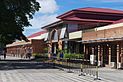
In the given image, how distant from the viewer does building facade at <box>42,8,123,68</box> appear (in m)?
42.4

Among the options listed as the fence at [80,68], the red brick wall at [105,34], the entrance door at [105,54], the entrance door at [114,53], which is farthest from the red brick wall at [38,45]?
the entrance door at [114,53]

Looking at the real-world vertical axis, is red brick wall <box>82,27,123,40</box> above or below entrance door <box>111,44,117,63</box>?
above

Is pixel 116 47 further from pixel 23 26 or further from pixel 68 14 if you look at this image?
pixel 68 14

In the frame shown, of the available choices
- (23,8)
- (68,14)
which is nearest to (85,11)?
(68,14)

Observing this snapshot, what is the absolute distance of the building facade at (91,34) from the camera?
42.4 meters

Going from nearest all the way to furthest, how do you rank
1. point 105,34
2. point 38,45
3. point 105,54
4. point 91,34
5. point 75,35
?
1. point 105,34
2. point 105,54
3. point 91,34
4. point 75,35
5. point 38,45

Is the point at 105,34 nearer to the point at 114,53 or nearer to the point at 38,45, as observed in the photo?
the point at 114,53

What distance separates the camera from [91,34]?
49188 millimetres

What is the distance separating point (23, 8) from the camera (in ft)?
155

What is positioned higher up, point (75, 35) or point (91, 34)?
point (75, 35)

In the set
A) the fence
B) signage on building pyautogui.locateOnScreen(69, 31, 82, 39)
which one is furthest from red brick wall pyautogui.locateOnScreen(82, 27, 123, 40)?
signage on building pyautogui.locateOnScreen(69, 31, 82, 39)

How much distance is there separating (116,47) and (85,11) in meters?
25.0

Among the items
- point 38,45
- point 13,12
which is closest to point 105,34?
→ point 13,12

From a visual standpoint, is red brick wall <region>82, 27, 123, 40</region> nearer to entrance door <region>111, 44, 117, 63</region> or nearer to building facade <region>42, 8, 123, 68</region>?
building facade <region>42, 8, 123, 68</region>
